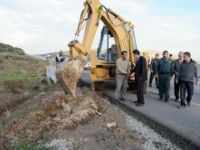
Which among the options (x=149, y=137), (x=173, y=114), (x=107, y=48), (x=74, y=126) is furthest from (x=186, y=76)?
(x=107, y=48)

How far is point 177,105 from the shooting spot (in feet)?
48.6

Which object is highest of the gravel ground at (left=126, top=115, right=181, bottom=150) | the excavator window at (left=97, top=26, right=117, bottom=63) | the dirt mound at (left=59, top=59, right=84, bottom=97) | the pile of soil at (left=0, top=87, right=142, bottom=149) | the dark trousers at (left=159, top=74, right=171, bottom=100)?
the excavator window at (left=97, top=26, right=117, bottom=63)

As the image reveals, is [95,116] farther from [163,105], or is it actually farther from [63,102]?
[163,105]

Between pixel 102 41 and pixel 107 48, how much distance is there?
0.44m

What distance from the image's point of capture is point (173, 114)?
12.8 meters

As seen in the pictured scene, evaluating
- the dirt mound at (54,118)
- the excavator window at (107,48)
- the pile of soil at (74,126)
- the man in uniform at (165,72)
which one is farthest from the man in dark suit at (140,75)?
the excavator window at (107,48)

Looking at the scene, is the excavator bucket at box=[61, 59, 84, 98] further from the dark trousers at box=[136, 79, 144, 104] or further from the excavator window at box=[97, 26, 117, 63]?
the excavator window at box=[97, 26, 117, 63]

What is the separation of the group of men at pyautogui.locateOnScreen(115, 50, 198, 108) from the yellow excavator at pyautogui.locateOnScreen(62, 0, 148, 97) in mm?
1461

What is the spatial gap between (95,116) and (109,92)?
6691 millimetres

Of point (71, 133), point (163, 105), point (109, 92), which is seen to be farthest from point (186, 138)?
point (109, 92)

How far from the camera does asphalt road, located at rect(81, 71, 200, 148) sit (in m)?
10.3

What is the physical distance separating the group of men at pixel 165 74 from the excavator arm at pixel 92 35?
1435 millimetres

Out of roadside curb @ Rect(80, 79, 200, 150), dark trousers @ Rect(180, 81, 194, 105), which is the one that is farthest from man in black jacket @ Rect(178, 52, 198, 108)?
roadside curb @ Rect(80, 79, 200, 150)

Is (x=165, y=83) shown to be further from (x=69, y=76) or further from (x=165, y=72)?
(x=69, y=76)
